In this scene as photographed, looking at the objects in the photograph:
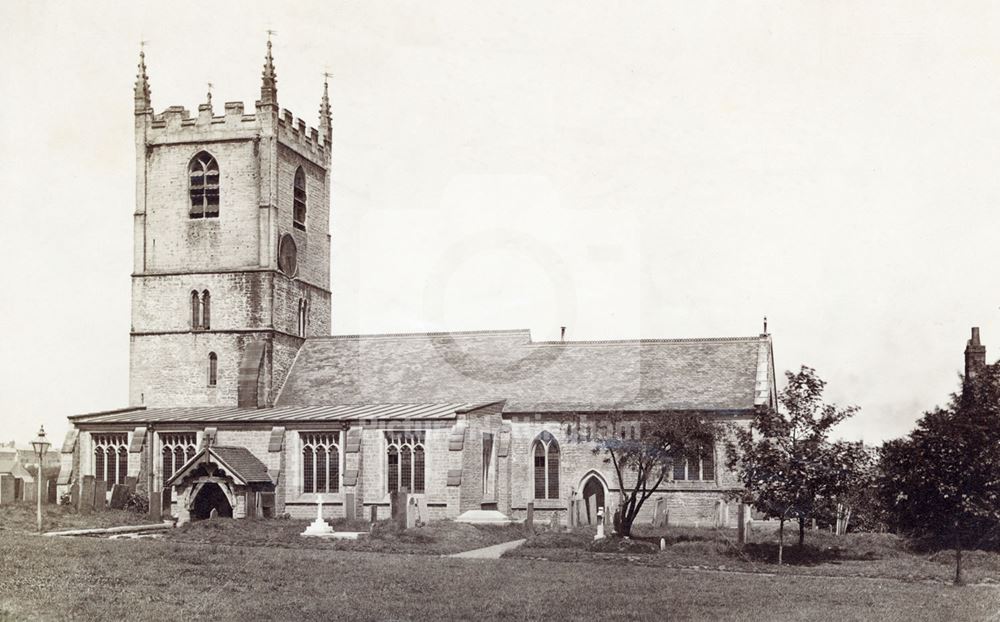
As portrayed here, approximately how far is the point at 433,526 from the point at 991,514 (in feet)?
56.3

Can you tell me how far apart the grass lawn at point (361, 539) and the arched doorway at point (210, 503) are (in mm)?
4008

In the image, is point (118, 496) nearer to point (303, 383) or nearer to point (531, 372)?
point (303, 383)

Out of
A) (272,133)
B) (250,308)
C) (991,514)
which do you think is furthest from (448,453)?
(991,514)

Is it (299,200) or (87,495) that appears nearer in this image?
(87,495)

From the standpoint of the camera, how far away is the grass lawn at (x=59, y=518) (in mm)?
32938

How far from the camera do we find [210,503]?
41125 mm

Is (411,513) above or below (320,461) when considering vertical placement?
below

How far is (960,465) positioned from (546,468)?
69.3 feet

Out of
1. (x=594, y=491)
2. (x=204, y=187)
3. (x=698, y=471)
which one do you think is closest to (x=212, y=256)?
(x=204, y=187)

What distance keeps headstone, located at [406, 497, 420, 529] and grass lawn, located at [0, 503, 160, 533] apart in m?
9.85

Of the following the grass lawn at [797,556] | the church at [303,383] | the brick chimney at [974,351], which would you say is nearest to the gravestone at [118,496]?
the church at [303,383]

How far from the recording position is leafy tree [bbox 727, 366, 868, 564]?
29234 millimetres

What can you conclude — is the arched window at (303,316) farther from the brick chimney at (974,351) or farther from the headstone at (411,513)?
the brick chimney at (974,351)

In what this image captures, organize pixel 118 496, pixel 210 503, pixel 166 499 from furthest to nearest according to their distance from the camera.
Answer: pixel 166 499
pixel 118 496
pixel 210 503
